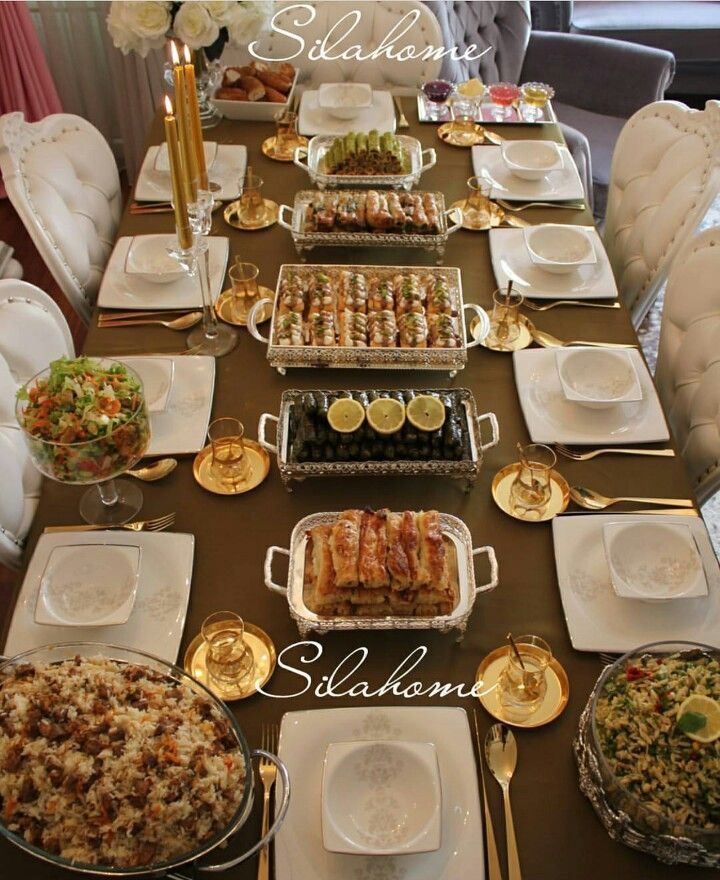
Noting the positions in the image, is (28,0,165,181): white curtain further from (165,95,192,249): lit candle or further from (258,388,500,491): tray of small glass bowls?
(258,388,500,491): tray of small glass bowls

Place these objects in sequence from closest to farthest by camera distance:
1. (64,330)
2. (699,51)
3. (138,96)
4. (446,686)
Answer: (446,686)
(64,330)
(138,96)
(699,51)

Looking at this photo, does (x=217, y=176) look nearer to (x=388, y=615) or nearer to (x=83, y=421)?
(x=83, y=421)

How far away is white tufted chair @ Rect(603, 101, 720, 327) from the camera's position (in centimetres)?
215

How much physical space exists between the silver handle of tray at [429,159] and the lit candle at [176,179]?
2.89 feet

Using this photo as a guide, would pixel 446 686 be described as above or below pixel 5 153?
below

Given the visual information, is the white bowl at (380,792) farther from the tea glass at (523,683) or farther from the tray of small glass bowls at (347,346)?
the tray of small glass bowls at (347,346)

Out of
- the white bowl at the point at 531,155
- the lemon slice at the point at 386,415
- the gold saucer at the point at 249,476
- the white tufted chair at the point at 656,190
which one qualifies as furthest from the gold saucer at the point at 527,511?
the white bowl at the point at 531,155

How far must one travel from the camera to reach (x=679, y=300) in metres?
2.00

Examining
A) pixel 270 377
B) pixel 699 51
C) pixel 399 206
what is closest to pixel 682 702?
pixel 270 377

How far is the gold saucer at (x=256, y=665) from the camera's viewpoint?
1304 mm

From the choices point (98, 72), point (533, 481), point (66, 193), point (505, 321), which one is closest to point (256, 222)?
point (66, 193)

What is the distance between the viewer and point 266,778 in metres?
1.20

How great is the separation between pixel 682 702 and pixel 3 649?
1.04 meters

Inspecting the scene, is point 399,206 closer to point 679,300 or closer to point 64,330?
point 679,300
